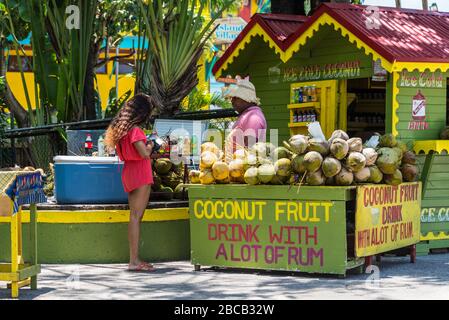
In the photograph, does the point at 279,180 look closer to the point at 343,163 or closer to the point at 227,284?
the point at 343,163

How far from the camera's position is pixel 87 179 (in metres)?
10.1

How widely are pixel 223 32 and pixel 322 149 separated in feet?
111

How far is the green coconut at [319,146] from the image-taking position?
28.8 ft

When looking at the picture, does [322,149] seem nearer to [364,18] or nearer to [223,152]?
[223,152]

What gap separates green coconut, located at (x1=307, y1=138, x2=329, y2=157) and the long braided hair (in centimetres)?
179

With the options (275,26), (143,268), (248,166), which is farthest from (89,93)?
(248,166)

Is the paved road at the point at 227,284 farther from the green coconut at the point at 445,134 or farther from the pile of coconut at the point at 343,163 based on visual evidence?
the green coconut at the point at 445,134

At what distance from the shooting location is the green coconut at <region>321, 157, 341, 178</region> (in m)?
8.62

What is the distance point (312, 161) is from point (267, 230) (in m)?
0.88

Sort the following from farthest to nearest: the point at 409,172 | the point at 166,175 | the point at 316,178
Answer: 1. the point at 166,175
2. the point at 409,172
3. the point at 316,178

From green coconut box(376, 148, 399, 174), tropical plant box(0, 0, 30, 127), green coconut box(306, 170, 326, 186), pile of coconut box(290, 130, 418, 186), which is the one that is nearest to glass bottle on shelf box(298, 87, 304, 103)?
pile of coconut box(290, 130, 418, 186)
